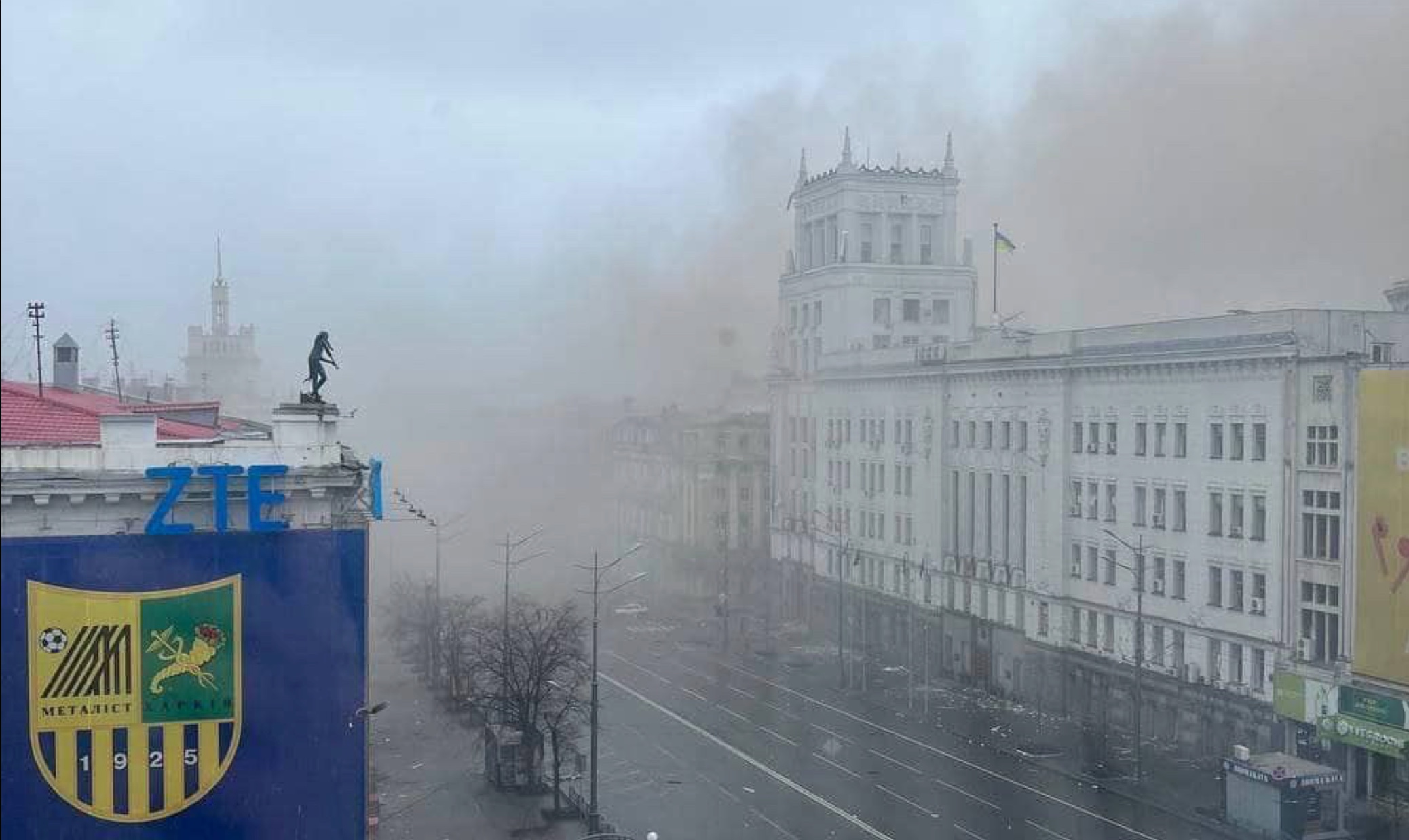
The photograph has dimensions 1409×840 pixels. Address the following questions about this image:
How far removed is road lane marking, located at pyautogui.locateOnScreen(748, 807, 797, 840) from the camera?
24656 millimetres

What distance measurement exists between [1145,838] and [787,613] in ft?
96.7

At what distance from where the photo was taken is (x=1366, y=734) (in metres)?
25.2

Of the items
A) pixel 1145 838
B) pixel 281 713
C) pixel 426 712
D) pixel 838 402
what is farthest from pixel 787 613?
pixel 281 713

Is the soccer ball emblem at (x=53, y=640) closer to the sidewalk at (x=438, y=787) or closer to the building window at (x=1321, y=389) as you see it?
the sidewalk at (x=438, y=787)

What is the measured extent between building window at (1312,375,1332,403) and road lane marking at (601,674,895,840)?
11700 millimetres

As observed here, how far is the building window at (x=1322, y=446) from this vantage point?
2700 centimetres

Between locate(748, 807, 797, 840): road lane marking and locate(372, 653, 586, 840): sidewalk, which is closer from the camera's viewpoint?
locate(748, 807, 797, 840): road lane marking

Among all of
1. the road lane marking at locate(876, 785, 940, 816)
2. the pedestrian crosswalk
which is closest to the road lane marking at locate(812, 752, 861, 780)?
the road lane marking at locate(876, 785, 940, 816)

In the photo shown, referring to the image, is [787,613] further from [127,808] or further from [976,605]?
[127,808]

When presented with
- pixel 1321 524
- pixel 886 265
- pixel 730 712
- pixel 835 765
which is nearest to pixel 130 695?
pixel 835 765

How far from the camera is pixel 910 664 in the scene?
41719 mm

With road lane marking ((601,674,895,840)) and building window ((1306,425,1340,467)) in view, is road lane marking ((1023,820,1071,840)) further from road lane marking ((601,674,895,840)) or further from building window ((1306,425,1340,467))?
building window ((1306,425,1340,467))

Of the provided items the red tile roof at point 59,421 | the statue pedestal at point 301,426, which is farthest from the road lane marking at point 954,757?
the red tile roof at point 59,421

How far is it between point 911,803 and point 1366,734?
797 cm
